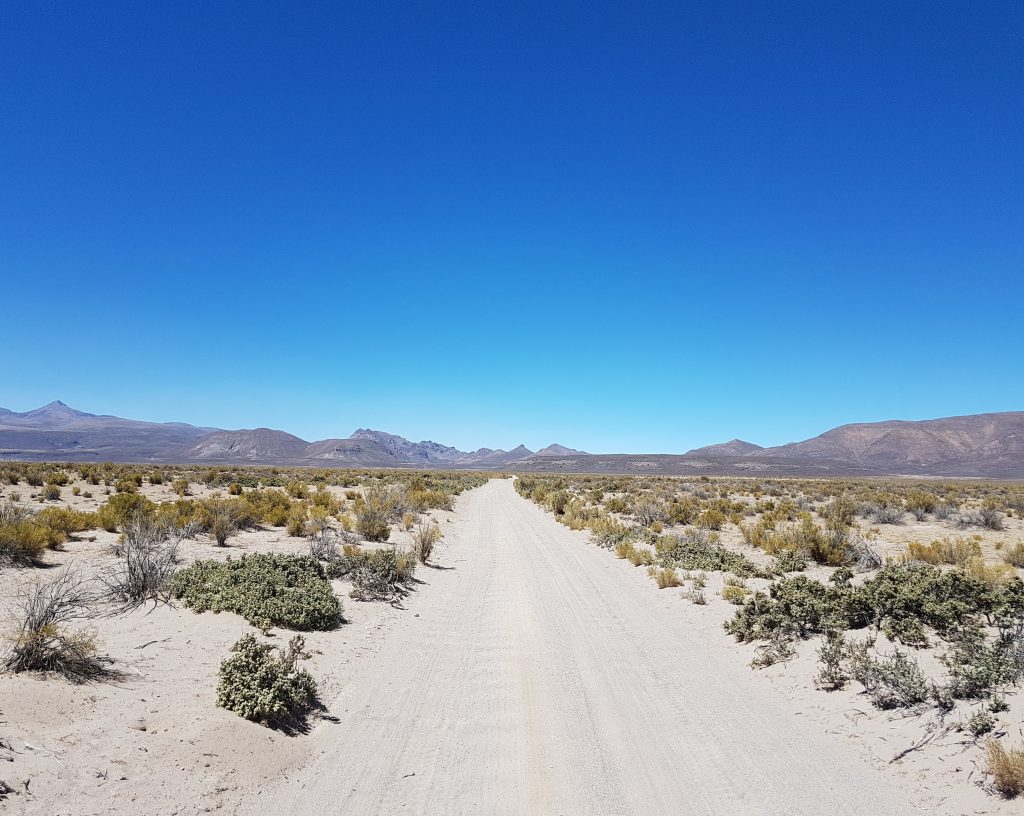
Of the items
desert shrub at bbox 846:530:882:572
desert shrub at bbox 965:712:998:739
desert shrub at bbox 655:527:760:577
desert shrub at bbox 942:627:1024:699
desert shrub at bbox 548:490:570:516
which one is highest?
desert shrub at bbox 942:627:1024:699

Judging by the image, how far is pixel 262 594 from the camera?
8805 millimetres

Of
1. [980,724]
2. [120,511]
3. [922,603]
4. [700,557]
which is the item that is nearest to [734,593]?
[922,603]

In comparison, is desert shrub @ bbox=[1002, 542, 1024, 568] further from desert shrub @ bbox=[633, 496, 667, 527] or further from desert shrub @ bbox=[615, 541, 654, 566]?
desert shrub @ bbox=[633, 496, 667, 527]

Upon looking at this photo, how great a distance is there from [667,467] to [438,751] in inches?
5382

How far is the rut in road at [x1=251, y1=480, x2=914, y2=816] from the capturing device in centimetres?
446

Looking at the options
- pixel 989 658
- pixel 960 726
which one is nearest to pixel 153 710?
pixel 960 726

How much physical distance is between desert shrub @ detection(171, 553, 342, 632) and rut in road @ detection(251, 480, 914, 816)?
→ 1.29 m

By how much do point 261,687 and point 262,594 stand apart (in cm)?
355

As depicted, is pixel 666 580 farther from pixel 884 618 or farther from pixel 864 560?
pixel 864 560

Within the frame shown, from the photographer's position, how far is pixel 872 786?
4.74 metres

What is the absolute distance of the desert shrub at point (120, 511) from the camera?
14250mm

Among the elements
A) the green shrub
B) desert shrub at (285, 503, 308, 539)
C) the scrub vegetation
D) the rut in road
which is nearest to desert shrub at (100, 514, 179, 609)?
the green shrub

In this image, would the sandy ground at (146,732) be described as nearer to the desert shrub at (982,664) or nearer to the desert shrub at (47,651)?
the desert shrub at (47,651)

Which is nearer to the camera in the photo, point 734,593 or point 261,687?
point 261,687
